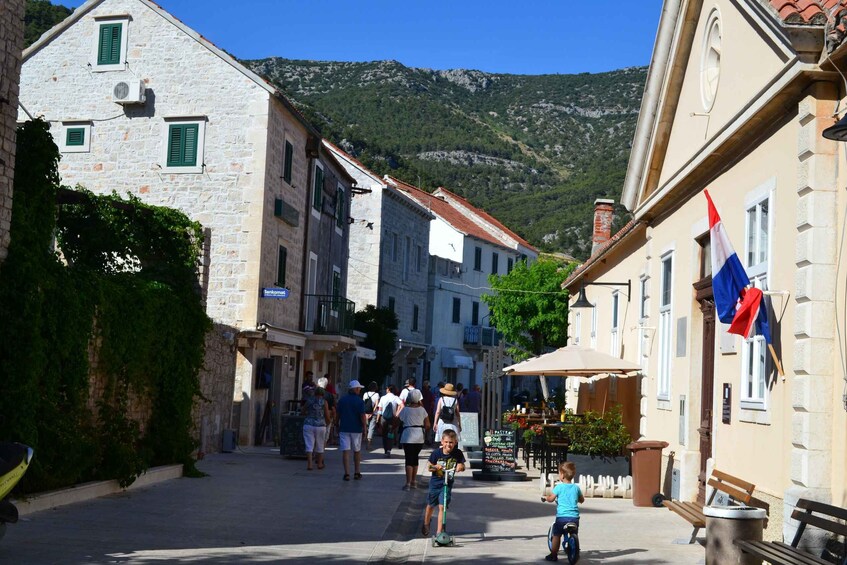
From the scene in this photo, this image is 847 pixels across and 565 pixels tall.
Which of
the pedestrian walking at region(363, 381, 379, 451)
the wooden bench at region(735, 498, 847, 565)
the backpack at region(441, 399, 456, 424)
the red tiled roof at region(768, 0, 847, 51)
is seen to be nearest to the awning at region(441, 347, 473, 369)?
the pedestrian walking at region(363, 381, 379, 451)

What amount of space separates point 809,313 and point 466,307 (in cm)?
5074

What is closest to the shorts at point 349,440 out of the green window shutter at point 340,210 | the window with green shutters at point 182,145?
the window with green shutters at point 182,145

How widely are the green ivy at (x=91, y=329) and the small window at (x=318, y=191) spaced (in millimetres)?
11274

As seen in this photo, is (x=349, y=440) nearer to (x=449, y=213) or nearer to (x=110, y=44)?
(x=110, y=44)

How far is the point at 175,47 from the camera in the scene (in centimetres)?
2736

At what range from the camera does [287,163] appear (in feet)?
94.8

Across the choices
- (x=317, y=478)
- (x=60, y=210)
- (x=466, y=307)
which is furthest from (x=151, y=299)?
(x=466, y=307)

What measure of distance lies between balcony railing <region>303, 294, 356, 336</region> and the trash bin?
56.7 ft

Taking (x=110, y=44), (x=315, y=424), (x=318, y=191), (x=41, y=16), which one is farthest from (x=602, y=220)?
(x=41, y=16)

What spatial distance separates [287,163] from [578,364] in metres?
12.3

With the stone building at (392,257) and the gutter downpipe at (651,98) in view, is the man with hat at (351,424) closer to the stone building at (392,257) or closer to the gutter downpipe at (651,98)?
the gutter downpipe at (651,98)

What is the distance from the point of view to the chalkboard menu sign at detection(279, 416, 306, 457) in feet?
74.7

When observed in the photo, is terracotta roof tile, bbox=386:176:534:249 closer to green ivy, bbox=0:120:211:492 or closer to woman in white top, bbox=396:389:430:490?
green ivy, bbox=0:120:211:492

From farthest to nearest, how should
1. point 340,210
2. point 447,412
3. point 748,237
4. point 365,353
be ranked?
point 365,353 < point 340,210 < point 447,412 < point 748,237
